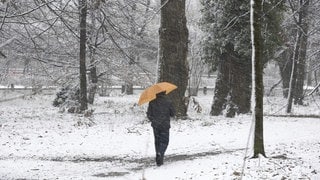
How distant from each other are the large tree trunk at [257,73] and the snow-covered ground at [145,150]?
1.41 ft

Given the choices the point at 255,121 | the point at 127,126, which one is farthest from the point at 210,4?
the point at 255,121

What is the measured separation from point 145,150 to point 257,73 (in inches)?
163

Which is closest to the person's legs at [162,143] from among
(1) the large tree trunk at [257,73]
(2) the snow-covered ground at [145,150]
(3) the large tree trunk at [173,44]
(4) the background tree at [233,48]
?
(2) the snow-covered ground at [145,150]

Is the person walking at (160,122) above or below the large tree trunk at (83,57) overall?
below

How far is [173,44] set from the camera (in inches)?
701

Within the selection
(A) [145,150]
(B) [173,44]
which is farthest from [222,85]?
(A) [145,150]

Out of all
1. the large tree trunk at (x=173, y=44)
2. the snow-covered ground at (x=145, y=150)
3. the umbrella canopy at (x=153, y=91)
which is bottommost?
the snow-covered ground at (x=145, y=150)

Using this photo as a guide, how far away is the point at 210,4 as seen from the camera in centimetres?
2405

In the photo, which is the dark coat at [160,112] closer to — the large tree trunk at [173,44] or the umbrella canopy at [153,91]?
the umbrella canopy at [153,91]

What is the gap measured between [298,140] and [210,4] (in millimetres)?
11900

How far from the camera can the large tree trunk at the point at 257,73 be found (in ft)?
31.3

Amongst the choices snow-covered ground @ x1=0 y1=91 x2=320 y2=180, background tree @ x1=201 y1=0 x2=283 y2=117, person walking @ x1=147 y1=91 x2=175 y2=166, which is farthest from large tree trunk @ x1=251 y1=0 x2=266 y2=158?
background tree @ x1=201 y1=0 x2=283 y2=117

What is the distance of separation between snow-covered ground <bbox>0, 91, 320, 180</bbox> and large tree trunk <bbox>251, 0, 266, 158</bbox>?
43cm

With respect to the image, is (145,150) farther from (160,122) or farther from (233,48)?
(233,48)
